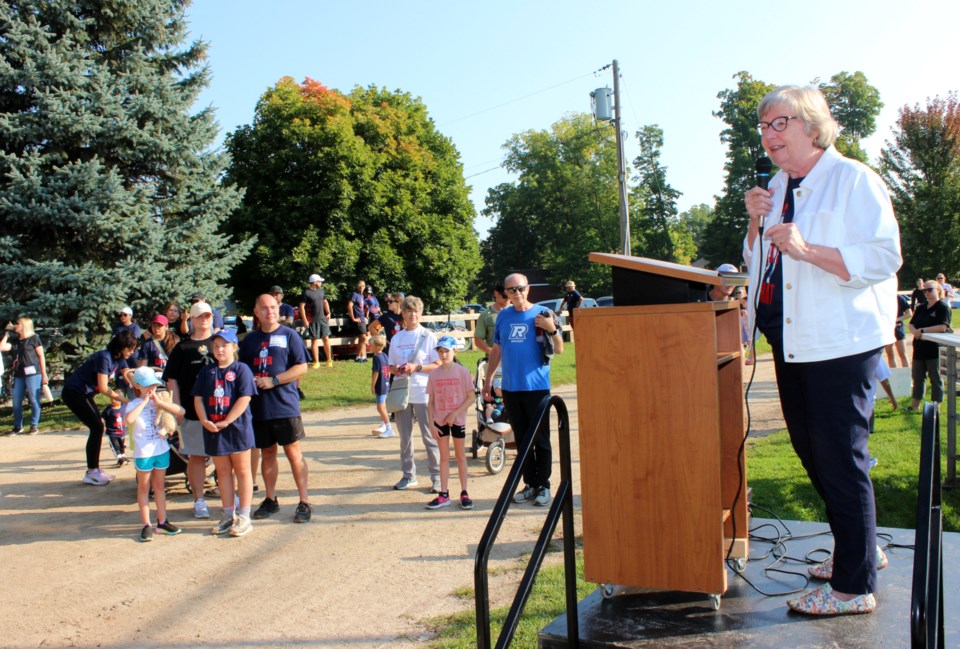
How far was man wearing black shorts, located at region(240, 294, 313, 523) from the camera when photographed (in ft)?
22.3

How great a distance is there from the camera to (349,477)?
8516 millimetres

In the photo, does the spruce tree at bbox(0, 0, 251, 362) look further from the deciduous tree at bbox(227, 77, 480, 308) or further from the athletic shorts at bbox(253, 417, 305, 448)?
the athletic shorts at bbox(253, 417, 305, 448)

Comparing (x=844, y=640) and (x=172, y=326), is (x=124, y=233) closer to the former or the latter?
(x=172, y=326)

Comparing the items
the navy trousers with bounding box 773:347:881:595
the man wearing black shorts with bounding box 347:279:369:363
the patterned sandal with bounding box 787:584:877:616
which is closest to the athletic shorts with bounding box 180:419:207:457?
the patterned sandal with bounding box 787:584:877:616

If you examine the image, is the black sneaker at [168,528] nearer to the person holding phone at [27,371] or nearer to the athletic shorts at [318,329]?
the person holding phone at [27,371]

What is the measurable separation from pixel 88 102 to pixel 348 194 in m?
10.1

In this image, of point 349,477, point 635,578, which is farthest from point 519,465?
point 349,477

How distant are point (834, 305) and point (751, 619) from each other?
51.0 inches

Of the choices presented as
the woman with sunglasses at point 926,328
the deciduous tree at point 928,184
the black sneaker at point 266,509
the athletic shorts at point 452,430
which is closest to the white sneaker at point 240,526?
the black sneaker at point 266,509

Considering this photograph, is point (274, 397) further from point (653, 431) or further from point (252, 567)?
point (653, 431)

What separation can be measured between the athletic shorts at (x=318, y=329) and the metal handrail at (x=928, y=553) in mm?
16070

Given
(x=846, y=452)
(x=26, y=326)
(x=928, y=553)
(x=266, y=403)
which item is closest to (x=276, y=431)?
(x=266, y=403)

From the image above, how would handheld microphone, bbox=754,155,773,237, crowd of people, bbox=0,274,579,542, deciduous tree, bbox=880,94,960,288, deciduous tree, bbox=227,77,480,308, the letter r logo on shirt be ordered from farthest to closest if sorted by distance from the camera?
deciduous tree, bbox=880,94,960,288 < deciduous tree, bbox=227,77,480,308 < the letter r logo on shirt < crowd of people, bbox=0,274,579,542 < handheld microphone, bbox=754,155,773,237

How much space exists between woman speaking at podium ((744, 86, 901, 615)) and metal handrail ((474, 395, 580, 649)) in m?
0.91
